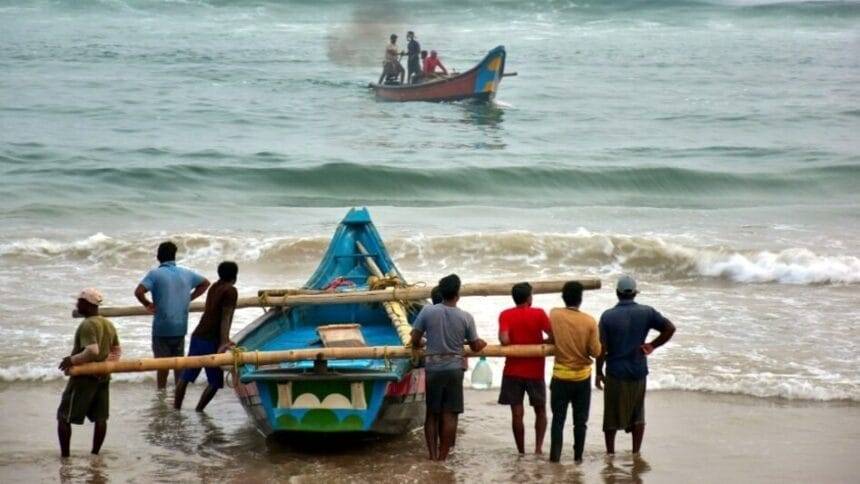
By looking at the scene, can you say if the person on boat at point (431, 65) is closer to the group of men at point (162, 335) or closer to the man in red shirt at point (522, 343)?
the group of men at point (162, 335)

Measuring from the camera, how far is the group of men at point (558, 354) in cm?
779

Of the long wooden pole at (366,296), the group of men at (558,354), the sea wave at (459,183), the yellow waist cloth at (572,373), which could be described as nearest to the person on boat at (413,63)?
the sea wave at (459,183)

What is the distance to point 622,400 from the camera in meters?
7.99

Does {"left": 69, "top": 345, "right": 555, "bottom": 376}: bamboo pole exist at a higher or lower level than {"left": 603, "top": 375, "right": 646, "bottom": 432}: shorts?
higher

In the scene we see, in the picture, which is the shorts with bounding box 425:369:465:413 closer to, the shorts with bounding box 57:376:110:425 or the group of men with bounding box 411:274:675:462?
the group of men with bounding box 411:274:675:462

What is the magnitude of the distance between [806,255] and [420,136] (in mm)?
13452

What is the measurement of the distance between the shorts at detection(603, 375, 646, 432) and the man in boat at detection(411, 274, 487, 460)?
0.87 meters

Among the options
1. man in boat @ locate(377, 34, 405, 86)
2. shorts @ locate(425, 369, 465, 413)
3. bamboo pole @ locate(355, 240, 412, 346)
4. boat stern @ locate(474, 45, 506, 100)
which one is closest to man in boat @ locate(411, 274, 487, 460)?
shorts @ locate(425, 369, 465, 413)

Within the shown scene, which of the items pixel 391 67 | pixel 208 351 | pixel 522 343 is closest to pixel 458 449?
pixel 522 343

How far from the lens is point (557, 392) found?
25.9 feet

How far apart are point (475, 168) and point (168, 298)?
50.1 feet

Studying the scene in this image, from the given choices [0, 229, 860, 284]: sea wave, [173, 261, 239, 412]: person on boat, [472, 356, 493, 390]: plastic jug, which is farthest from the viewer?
[0, 229, 860, 284]: sea wave

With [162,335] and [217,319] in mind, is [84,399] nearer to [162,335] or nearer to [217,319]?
[217,319]

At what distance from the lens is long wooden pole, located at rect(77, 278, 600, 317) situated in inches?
357
